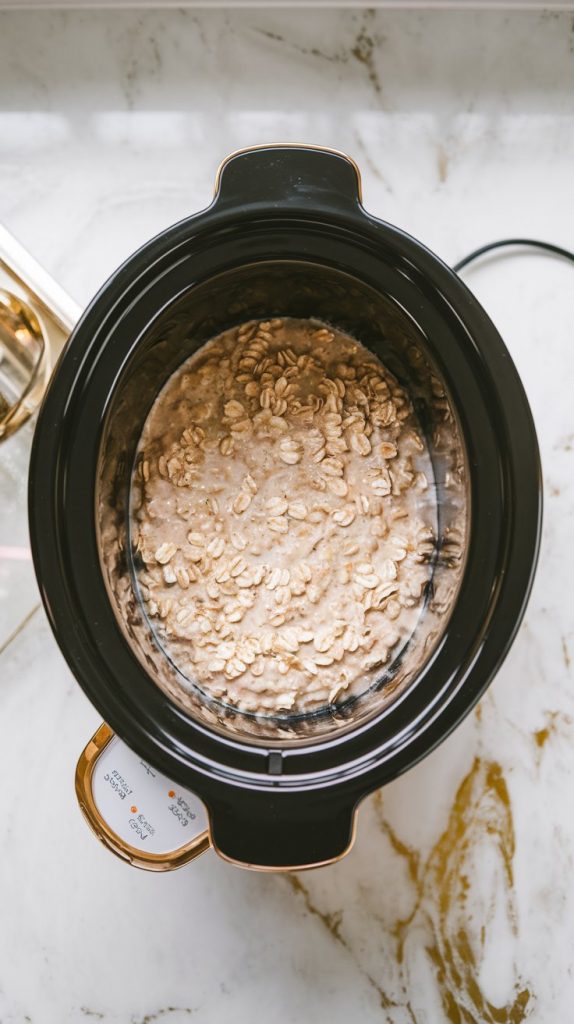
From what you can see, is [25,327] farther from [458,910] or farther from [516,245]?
[458,910]

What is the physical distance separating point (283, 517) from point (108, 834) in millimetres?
331

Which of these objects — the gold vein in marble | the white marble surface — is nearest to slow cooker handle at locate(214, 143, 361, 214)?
the white marble surface

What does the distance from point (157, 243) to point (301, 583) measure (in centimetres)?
33

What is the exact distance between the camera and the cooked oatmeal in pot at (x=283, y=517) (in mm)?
709

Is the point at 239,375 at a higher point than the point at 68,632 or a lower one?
higher

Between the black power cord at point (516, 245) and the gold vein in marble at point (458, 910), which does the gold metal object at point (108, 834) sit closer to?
the gold vein in marble at point (458, 910)

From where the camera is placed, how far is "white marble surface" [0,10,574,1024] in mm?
853

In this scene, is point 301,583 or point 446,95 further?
point 446,95

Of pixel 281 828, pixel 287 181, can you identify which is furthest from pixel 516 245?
pixel 281 828

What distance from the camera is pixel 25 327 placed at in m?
0.76

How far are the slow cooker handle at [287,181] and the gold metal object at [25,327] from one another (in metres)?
0.23

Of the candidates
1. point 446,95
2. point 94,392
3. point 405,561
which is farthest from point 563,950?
point 446,95

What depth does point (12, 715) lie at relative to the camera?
2.85ft

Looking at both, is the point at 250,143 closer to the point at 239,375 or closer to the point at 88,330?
the point at 239,375
